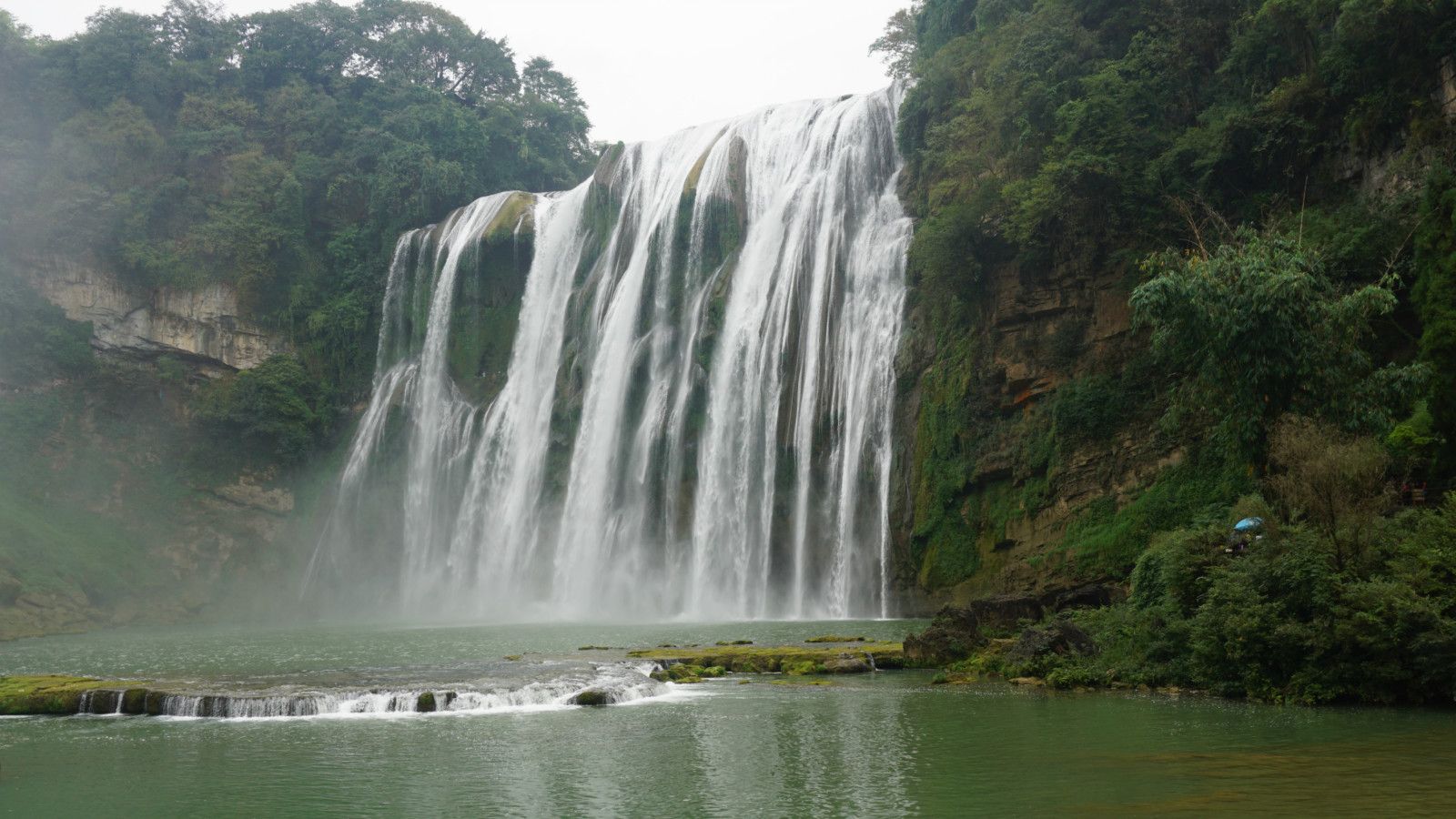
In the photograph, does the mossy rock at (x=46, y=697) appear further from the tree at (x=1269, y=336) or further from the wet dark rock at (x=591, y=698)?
the tree at (x=1269, y=336)

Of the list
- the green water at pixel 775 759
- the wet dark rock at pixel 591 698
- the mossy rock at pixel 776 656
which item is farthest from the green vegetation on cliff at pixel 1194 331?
the wet dark rock at pixel 591 698

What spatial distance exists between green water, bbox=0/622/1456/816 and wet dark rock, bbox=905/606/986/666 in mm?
2096

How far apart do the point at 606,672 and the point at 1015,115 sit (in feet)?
Result: 72.1

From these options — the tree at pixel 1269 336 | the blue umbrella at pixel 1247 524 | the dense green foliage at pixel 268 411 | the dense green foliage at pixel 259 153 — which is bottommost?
the blue umbrella at pixel 1247 524

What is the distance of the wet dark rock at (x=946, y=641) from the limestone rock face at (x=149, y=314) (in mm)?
47252

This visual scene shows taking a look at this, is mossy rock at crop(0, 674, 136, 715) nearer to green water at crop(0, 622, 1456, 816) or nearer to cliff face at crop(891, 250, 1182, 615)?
green water at crop(0, 622, 1456, 816)

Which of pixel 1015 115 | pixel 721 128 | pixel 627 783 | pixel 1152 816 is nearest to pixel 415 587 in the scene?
pixel 721 128

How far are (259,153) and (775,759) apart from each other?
6062cm

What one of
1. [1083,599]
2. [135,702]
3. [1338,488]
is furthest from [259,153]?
[1338,488]

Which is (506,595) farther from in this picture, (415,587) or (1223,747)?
(1223,747)

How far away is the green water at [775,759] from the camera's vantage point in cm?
1042

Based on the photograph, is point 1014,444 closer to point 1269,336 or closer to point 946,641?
point 946,641

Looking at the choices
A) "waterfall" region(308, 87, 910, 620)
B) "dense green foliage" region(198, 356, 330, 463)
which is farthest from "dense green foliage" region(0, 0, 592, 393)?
"waterfall" region(308, 87, 910, 620)

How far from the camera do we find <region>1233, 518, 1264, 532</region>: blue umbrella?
17919 millimetres
